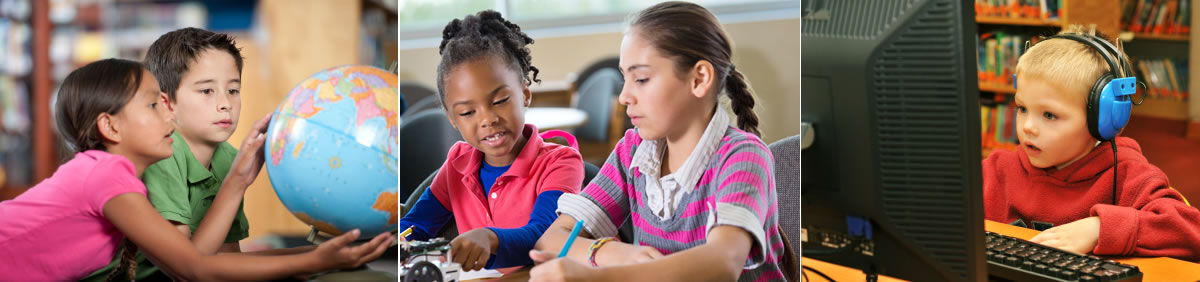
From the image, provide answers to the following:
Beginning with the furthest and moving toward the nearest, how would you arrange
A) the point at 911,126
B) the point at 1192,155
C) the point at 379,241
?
1. the point at 1192,155
2. the point at 379,241
3. the point at 911,126

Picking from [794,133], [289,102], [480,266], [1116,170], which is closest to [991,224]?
[1116,170]

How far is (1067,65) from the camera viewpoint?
1886 mm

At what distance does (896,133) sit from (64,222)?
1345mm

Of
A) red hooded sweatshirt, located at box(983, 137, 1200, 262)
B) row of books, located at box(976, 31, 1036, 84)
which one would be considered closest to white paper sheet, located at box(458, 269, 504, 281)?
red hooded sweatshirt, located at box(983, 137, 1200, 262)

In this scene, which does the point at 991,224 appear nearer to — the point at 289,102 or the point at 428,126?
the point at 428,126

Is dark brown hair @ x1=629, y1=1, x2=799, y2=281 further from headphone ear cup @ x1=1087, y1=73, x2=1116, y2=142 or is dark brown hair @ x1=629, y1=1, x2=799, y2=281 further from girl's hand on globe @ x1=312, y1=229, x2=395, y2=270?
headphone ear cup @ x1=1087, y1=73, x2=1116, y2=142

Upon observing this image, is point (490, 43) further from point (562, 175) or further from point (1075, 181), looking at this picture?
point (1075, 181)

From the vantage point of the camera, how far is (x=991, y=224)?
1.87 meters

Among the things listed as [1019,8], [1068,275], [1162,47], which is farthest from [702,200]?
[1162,47]

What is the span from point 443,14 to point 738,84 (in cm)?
47

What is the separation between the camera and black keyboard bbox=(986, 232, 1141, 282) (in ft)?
4.41

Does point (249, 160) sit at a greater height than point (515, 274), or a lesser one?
greater

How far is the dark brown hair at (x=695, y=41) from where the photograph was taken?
1125 millimetres

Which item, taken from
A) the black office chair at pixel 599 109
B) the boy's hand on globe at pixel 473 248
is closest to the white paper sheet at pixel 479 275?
the boy's hand on globe at pixel 473 248
